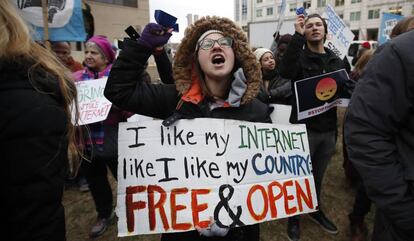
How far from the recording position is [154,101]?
5.78 feet

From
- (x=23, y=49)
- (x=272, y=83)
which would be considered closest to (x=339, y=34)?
(x=272, y=83)

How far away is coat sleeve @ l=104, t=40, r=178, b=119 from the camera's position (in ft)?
5.32

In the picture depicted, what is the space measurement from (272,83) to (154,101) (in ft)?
6.89

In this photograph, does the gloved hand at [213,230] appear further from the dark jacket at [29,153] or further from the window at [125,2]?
the window at [125,2]

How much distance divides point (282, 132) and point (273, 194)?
0.40 metres

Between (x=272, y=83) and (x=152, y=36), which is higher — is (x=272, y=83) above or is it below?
below

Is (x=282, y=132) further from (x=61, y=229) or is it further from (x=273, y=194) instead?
(x=61, y=229)

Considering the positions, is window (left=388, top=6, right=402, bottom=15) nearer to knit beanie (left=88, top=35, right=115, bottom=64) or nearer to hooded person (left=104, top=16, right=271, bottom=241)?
knit beanie (left=88, top=35, right=115, bottom=64)

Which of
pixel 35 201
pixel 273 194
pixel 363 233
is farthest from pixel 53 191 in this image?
pixel 363 233

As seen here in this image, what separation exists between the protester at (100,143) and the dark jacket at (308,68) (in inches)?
65.9

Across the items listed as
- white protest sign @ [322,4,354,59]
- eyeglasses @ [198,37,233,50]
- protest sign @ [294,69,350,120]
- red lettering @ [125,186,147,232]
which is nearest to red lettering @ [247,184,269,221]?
red lettering @ [125,186,147,232]

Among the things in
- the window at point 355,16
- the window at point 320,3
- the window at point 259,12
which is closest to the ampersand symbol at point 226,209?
the window at point 355,16

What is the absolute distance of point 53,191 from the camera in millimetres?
915

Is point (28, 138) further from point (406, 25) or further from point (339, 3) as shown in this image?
point (339, 3)
